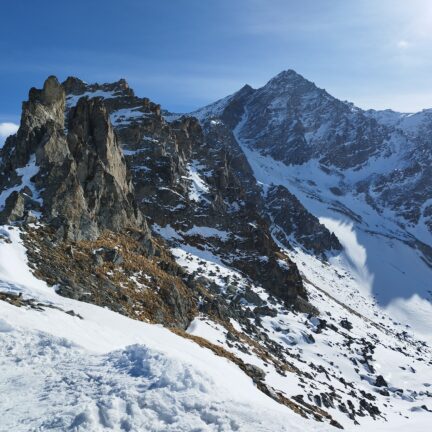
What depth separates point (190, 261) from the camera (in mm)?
71562

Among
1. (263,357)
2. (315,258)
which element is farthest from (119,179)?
(315,258)

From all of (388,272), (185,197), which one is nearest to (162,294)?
(185,197)

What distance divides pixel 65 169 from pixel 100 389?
1194 inches

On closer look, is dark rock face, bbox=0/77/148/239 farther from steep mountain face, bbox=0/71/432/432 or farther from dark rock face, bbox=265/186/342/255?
dark rock face, bbox=265/186/342/255

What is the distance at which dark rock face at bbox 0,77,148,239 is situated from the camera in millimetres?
40094

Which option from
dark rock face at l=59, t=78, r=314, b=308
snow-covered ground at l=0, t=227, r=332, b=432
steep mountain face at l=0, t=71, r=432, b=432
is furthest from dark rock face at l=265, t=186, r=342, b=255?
snow-covered ground at l=0, t=227, r=332, b=432

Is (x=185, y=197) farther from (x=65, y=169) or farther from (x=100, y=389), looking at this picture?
(x=100, y=389)

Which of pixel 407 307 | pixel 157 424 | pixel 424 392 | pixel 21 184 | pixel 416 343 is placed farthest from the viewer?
pixel 407 307

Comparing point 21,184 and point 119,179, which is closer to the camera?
point 21,184

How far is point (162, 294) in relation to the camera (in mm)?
41656

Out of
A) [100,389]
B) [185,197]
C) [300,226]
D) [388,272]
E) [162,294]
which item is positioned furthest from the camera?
[300,226]

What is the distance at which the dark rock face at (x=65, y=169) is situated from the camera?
40094 mm

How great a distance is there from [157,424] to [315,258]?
136 metres

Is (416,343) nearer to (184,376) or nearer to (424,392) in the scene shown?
(424,392)
